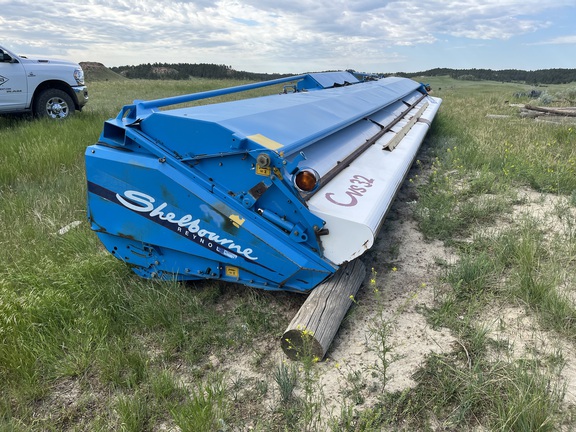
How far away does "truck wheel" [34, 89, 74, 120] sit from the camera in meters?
9.27

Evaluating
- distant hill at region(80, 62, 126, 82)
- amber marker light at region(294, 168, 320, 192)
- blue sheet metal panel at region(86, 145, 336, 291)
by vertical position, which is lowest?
distant hill at region(80, 62, 126, 82)

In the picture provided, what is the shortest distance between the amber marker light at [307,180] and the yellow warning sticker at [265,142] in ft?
0.73

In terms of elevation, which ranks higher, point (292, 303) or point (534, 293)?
point (534, 293)

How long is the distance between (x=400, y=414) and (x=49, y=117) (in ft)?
32.4

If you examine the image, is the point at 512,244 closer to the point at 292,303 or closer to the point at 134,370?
the point at 292,303

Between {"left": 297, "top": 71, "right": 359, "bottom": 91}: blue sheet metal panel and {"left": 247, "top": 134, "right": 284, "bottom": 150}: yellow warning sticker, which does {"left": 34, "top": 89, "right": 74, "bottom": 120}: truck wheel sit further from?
{"left": 247, "top": 134, "right": 284, "bottom": 150}: yellow warning sticker

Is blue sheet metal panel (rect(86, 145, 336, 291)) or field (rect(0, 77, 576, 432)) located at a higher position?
blue sheet metal panel (rect(86, 145, 336, 291))

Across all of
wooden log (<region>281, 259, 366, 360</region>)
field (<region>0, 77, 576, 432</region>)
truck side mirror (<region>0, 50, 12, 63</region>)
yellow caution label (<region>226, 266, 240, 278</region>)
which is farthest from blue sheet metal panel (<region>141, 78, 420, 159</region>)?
truck side mirror (<region>0, 50, 12, 63</region>)

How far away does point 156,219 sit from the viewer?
288 centimetres

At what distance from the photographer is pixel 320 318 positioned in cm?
246

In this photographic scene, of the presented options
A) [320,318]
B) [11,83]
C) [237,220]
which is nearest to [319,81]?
[237,220]

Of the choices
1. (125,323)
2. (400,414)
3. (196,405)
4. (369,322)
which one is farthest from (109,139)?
(400,414)

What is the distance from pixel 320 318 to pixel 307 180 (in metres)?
0.83

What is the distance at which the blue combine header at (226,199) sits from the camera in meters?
2.65
